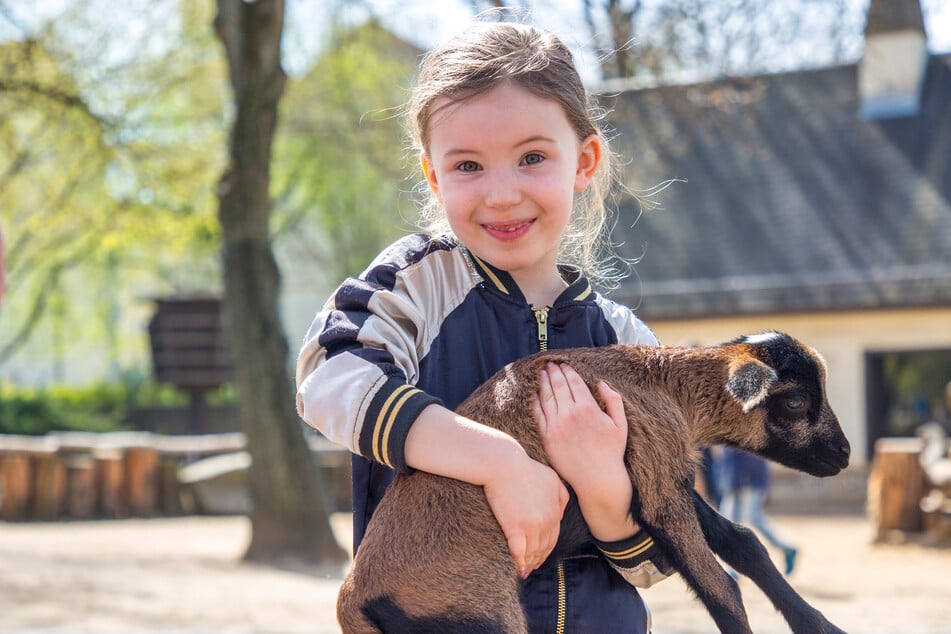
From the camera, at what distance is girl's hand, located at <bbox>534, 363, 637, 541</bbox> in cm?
252

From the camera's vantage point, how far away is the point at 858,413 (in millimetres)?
21688

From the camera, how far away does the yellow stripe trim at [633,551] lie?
8.43ft

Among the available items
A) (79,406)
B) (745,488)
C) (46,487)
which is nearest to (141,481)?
(46,487)

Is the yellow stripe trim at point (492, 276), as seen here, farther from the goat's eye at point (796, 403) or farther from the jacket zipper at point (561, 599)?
the goat's eye at point (796, 403)

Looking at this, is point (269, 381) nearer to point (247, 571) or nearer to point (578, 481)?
point (247, 571)

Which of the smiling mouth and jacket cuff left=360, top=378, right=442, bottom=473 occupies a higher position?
the smiling mouth

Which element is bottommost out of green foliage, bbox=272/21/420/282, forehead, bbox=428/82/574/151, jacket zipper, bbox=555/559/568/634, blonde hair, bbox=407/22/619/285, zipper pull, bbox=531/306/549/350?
jacket zipper, bbox=555/559/568/634

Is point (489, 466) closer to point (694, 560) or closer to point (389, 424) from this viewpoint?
point (389, 424)

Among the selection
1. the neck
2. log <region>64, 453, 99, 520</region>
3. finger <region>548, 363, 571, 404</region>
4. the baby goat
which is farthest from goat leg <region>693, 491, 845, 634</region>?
log <region>64, 453, 99, 520</region>

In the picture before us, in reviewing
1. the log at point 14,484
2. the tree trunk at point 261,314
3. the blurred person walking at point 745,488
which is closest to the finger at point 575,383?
the blurred person walking at point 745,488

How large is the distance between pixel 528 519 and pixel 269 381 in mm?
11646

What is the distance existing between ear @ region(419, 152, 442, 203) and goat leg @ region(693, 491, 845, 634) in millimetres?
978

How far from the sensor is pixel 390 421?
2400 mm

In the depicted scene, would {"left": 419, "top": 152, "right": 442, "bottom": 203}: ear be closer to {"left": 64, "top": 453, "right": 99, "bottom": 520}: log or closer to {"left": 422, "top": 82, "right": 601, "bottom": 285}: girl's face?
{"left": 422, "top": 82, "right": 601, "bottom": 285}: girl's face
